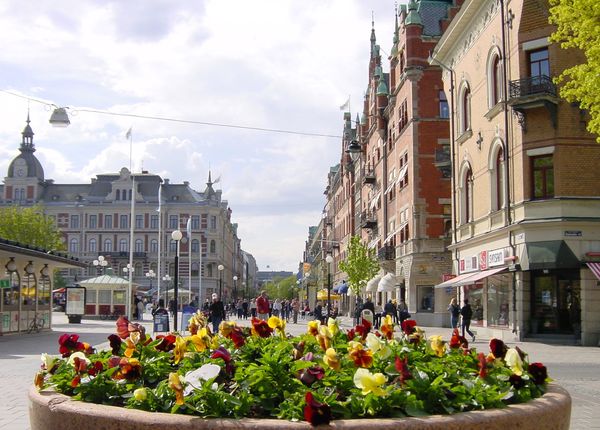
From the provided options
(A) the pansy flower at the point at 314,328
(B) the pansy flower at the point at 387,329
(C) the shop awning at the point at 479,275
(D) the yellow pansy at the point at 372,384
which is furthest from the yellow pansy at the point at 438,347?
(C) the shop awning at the point at 479,275

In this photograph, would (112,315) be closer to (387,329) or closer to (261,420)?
(387,329)

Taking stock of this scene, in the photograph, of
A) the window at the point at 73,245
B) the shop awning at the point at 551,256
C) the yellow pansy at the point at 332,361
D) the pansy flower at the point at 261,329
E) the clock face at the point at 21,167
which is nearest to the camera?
the yellow pansy at the point at 332,361

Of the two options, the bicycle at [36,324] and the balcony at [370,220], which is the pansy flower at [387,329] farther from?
the balcony at [370,220]

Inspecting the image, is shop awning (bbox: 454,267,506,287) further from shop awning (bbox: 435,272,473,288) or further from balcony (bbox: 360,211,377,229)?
balcony (bbox: 360,211,377,229)

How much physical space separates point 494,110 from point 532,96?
11.1 ft

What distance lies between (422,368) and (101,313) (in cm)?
4896

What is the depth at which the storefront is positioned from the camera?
28562mm

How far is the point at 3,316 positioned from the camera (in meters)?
29.3

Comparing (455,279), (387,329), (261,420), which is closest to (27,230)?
(455,279)

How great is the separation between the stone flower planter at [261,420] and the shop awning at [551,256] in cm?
2174

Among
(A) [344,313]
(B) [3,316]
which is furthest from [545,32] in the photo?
(A) [344,313]

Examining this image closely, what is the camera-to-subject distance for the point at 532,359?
20.3 metres

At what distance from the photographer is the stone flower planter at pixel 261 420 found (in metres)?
4.69

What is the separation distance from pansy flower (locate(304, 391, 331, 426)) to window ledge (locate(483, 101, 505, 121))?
26141 millimetres
